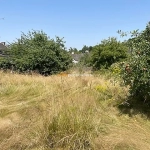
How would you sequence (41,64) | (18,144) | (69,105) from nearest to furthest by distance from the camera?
1. (18,144)
2. (69,105)
3. (41,64)

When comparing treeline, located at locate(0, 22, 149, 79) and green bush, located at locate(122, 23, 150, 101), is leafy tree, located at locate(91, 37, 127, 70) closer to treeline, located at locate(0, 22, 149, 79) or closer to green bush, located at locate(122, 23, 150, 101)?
treeline, located at locate(0, 22, 149, 79)

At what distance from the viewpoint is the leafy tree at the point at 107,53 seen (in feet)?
83.8

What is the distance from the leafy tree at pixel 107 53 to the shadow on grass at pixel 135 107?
17578 mm

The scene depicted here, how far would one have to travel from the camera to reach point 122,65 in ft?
22.0

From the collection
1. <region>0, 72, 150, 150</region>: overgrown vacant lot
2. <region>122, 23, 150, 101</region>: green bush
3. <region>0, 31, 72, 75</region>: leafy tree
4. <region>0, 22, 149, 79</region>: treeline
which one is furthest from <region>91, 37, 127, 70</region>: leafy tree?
<region>0, 72, 150, 150</region>: overgrown vacant lot

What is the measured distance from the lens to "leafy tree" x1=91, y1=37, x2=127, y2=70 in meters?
25.5

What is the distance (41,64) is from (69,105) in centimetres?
1652

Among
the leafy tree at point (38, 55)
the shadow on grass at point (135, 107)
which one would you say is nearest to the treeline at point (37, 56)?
the leafy tree at point (38, 55)

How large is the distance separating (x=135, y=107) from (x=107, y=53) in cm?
1872

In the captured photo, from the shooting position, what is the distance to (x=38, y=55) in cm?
2130

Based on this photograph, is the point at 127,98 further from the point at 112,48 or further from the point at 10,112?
the point at 112,48

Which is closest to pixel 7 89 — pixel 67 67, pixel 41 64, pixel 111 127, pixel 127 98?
pixel 127 98

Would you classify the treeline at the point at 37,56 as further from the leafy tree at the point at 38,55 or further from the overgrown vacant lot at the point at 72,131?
the overgrown vacant lot at the point at 72,131

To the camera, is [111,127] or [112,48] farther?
[112,48]
